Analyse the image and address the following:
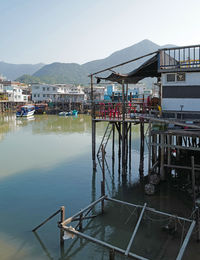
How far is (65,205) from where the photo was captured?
42.3 ft

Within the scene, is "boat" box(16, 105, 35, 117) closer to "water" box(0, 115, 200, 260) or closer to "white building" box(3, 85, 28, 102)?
"white building" box(3, 85, 28, 102)

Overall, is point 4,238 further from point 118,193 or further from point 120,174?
point 120,174

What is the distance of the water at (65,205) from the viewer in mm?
9133

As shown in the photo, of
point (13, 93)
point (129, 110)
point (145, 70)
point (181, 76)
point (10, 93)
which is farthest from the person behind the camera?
point (13, 93)

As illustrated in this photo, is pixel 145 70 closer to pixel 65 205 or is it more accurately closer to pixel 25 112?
pixel 65 205

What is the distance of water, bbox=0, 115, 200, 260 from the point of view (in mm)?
9133

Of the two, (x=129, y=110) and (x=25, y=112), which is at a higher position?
(x=129, y=110)

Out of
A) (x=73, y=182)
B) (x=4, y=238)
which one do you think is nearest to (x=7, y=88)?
(x=73, y=182)

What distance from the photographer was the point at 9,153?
24906mm

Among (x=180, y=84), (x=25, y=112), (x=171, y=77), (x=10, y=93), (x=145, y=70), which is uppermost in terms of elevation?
(x=10, y=93)

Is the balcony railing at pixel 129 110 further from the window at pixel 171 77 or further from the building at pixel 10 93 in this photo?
the building at pixel 10 93

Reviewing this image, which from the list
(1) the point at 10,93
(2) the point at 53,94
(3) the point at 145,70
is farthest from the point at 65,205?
(2) the point at 53,94

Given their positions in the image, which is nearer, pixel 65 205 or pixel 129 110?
pixel 65 205

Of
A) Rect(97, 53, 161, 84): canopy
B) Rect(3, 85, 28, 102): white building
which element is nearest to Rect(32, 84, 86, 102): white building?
Rect(3, 85, 28, 102): white building
